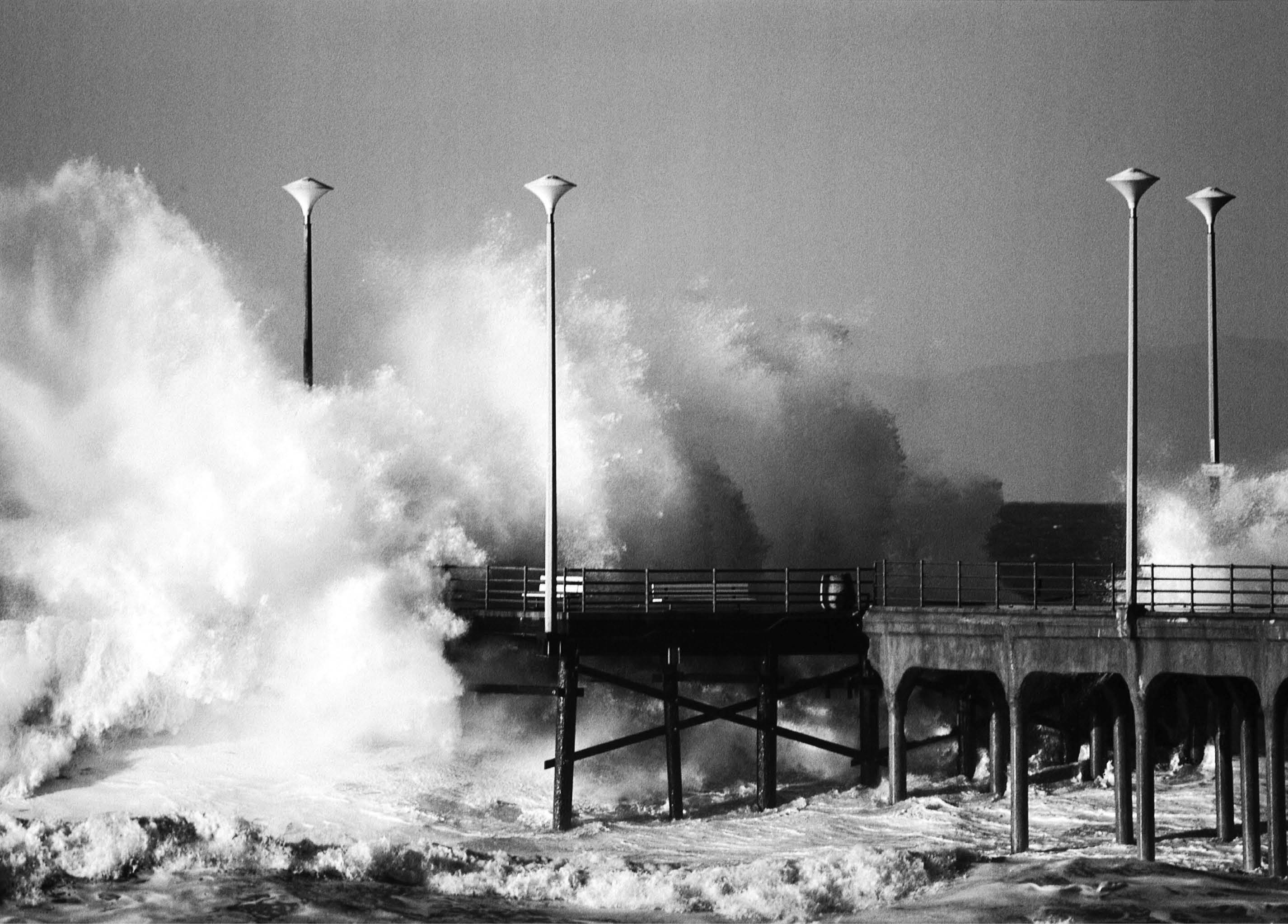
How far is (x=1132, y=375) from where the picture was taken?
33469 millimetres

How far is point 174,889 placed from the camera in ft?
106

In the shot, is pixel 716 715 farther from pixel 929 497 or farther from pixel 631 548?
pixel 929 497

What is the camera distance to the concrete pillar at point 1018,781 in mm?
33000

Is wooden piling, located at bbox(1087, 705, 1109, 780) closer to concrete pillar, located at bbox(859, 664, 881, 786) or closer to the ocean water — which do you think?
the ocean water

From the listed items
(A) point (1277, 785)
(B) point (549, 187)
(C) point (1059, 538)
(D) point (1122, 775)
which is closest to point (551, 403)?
(B) point (549, 187)

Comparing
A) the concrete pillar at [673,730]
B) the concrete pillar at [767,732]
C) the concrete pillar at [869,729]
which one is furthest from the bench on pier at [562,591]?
the concrete pillar at [869,729]

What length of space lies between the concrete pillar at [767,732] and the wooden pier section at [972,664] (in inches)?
1.5

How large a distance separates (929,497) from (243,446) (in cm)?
2359

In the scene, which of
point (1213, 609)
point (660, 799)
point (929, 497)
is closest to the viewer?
point (1213, 609)

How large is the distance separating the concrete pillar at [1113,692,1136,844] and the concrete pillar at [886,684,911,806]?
328 cm

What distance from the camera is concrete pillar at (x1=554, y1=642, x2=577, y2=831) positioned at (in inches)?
1436

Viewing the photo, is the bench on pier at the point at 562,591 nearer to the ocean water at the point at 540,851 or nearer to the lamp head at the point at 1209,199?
the ocean water at the point at 540,851

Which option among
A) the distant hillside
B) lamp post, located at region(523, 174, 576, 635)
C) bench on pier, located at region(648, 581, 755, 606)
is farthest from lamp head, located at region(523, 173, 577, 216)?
the distant hillside

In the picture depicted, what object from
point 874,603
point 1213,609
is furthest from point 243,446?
point 1213,609
